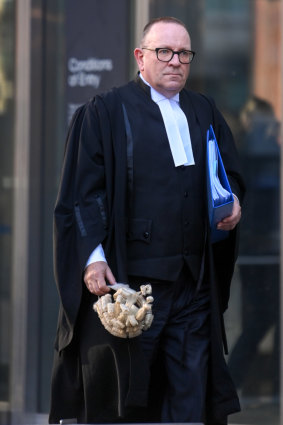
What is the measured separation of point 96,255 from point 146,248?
0.70 ft

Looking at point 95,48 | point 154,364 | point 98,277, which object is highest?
point 95,48

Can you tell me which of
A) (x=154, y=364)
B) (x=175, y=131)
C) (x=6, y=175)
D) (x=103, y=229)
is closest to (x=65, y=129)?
(x=6, y=175)

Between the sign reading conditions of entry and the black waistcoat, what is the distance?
207 cm

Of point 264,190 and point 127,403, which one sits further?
point 264,190

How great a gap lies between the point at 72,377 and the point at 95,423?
235 millimetres

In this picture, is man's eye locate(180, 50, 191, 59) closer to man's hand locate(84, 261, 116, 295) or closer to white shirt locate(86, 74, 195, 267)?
white shirt locate(86, 74, 195, 267)

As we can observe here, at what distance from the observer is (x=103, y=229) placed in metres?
4.53

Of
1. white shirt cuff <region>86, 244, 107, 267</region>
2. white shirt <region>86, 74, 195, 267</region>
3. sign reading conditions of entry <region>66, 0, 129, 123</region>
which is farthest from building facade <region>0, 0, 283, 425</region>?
white shirt cuff <region>86, 244, 107, 267</region>

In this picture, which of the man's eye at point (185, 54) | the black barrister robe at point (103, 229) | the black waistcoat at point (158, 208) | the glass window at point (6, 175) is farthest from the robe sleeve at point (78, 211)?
the glass window at point (6, 175)

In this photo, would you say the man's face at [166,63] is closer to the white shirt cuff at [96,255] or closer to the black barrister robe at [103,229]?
the black barrister robe at [103,229]

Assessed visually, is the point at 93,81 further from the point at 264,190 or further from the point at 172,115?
the point at 172,115

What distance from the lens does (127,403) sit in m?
4.54

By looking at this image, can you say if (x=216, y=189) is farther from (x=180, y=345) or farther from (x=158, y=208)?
(x=180, y=345)

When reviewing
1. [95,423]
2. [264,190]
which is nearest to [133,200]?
[95,423]
